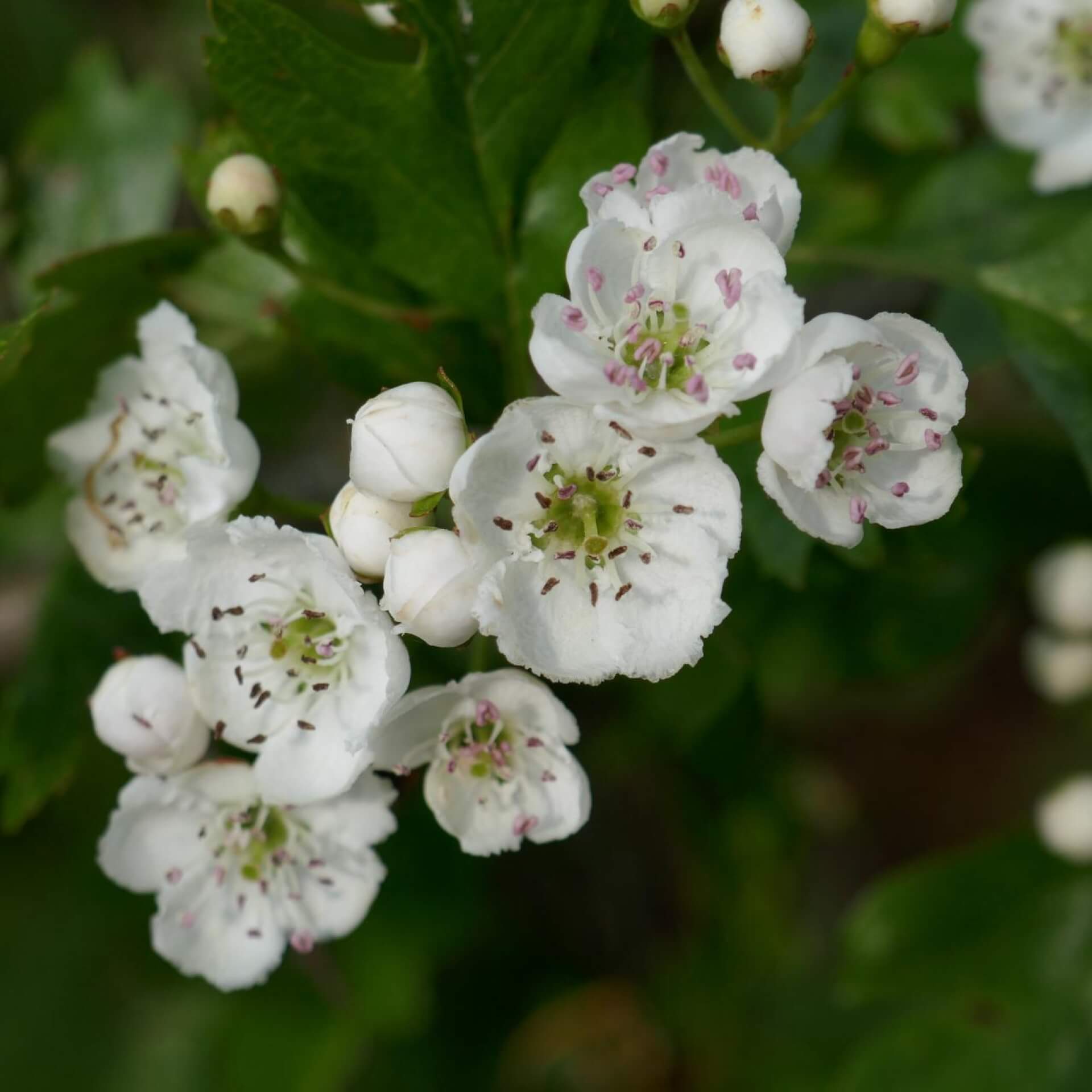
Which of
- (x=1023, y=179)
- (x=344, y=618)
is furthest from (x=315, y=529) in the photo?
(x=1023, y=179)

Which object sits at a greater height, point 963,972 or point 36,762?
point 36,762

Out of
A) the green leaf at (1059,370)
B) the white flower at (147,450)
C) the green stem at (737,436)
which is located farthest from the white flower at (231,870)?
the green leaf at (1059,370)

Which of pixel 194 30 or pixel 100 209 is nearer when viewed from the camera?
pixel 100 209

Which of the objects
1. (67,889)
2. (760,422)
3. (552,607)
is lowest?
(67,889)

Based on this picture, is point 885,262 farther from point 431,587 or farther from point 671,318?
point 431,587

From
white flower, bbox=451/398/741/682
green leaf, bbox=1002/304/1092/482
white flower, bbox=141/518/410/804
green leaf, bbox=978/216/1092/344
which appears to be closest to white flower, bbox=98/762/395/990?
white flower, bbox=141/518/410/804

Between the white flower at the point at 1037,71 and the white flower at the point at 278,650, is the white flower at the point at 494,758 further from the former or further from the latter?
the white flower at the point at 1037,71

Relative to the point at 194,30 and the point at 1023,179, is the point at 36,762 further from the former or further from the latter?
the point at 194,30

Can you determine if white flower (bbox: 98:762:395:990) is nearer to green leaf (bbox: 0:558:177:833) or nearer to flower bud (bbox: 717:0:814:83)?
green leaf (bbox: 0:558:177:833)
